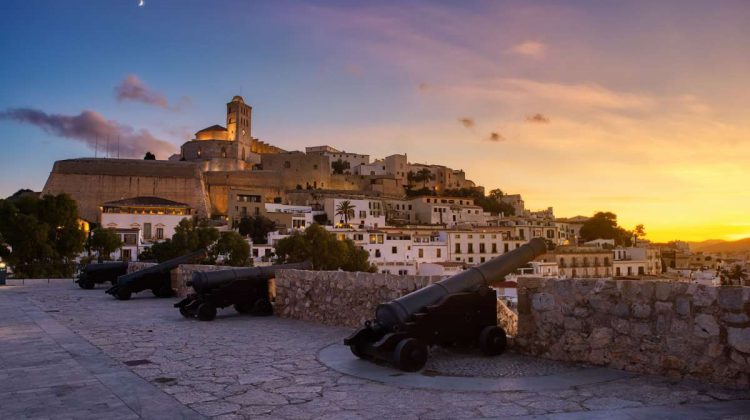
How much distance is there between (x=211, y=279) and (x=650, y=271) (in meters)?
75.1

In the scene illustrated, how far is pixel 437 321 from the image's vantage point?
550 centimetres

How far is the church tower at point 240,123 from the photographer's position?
366 ft

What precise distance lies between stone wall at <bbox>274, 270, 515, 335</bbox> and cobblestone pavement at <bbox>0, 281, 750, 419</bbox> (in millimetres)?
833

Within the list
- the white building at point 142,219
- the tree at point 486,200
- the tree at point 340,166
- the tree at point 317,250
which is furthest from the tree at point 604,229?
the white building at point 142,219

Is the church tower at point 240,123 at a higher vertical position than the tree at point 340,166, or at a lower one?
higher

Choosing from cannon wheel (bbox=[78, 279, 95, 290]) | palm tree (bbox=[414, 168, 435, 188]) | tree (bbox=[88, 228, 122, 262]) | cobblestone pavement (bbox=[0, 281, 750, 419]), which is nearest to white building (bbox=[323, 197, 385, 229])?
palm tree (bbox=[414, 168, 435, 188])

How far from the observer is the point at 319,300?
8945 millimetres

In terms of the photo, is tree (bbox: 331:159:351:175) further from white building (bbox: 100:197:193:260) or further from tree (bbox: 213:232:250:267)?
tree (bbox: 213:232:250:267)

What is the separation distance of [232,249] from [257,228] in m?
22.0

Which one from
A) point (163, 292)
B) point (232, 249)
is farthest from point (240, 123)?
point (163, 292)

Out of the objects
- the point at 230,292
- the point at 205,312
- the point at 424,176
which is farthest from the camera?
the point at 424,176

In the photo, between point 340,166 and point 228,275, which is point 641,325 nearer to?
point 228,275

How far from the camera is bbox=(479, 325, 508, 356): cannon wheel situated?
582cm

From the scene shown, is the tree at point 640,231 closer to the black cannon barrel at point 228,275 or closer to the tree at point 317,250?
the tree at point 317,250
